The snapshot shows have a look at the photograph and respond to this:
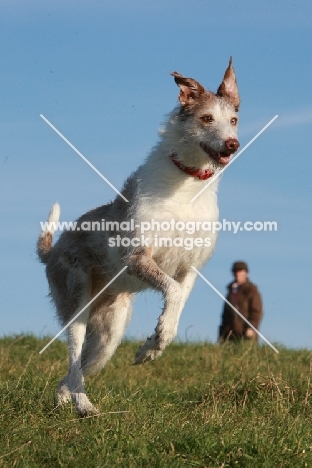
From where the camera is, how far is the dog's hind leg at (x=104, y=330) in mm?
7664

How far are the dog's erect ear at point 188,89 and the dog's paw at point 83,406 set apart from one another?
2.80m

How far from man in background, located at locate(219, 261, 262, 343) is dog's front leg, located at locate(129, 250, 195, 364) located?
793 cm

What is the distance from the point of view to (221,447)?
17.0ft

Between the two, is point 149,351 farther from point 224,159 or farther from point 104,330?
point 224,159

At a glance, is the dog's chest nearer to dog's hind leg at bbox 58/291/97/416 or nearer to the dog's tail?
dog's hind leg at bbox 58/291/97/416

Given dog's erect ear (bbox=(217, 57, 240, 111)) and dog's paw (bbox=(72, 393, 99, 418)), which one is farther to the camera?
dog's erect ear (bbox=(217, 57, 240, 111))

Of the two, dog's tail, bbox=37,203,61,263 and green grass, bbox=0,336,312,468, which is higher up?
dog's tail, bbox=37,203,61,263

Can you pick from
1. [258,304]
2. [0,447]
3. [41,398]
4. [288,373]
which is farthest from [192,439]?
[258,304]

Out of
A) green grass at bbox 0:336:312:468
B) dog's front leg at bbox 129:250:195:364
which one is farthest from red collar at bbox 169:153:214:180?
green grass at bbox 0:336:312:468

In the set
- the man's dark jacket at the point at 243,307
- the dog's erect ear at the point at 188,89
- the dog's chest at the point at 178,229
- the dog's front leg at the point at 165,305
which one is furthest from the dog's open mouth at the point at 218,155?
the man's dark jacket at the point at 243,307

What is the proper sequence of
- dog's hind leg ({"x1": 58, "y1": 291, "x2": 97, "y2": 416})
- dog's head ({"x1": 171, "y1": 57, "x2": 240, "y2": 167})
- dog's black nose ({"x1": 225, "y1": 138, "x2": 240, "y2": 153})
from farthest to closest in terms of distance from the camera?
1. dog's head ({"x1": 171, "y1": 57, "x2": 240, "y2": 167})
2. dog's black nose ({"x1": 225, "y1": 138, "x2": 240, "y2": 153})
3. dog's hind leg ({"x1": 58, "y1": 291, "x2": 97, "y2": 416})

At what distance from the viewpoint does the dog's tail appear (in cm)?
834

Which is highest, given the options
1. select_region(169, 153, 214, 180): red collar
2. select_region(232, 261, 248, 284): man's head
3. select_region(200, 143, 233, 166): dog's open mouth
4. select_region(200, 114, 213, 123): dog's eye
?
select_region(200, 114, 213, 123): dog's eye

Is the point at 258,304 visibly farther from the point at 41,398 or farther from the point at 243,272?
the point at 41,398
